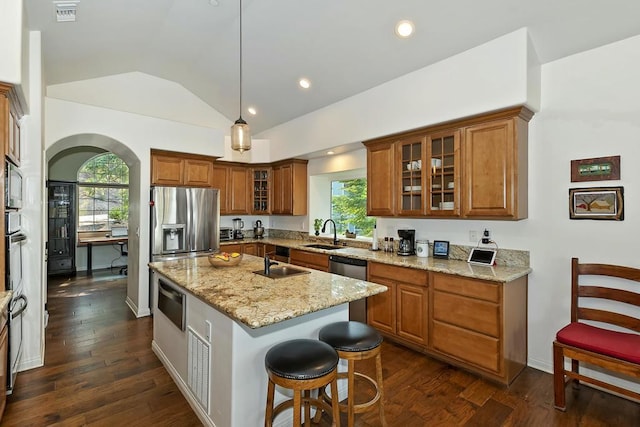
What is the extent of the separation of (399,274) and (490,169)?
1335 millimetres

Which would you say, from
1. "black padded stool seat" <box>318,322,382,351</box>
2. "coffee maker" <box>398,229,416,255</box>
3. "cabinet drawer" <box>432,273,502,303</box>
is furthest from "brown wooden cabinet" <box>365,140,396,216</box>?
"black padded stool seat" <box>318,322,382,351</box>

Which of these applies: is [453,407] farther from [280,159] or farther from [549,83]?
[280,159]

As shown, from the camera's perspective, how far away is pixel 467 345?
2781mm

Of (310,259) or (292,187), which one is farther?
(292,187)

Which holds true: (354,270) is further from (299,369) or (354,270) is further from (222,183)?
(222,183)

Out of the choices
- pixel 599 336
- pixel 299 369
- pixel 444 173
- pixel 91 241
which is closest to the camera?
pixel 299 369

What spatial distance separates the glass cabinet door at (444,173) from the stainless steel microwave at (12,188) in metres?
3.56

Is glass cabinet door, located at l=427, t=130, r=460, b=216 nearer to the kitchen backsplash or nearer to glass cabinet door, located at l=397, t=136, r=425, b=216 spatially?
glass cabinet door, located at l=397, t=136, r=425, b=216

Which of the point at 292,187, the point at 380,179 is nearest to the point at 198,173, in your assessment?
the point at 292,187

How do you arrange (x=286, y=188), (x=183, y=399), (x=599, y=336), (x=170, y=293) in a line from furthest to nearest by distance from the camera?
(x=286, y=188) < (x=170, y=293) < (x=183, y=399) < (x=599, y=336)

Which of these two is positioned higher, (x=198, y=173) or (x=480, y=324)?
(x=198, y=173)

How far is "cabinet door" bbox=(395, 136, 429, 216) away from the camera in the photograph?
3459 mm

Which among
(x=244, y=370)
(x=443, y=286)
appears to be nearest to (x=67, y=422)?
(x=244, y=370)

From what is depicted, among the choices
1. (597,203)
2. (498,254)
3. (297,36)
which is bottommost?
(498,254)
